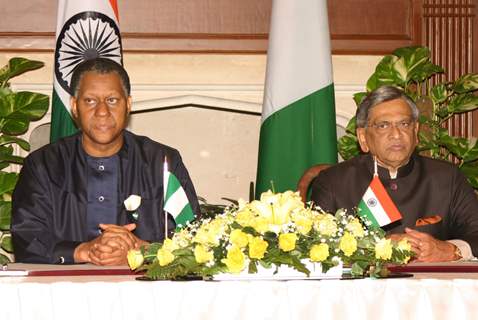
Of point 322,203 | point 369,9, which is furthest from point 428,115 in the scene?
point 322,203

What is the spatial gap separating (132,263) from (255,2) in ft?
13.1

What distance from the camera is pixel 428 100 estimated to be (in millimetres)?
6227

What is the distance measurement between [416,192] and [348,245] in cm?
142

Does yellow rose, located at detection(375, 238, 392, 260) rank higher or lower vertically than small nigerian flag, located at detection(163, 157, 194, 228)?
lower

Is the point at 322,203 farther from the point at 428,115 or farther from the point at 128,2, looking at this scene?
the point at 128,2

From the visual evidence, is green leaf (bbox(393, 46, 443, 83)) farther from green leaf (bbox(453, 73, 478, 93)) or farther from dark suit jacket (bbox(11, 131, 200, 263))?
dark suit jacket (bbox(11, 131, 200, 263))

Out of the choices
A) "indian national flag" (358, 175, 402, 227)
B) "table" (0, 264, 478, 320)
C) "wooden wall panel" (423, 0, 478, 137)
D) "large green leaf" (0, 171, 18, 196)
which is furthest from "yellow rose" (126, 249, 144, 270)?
"wooden wall panel" (423, 0, 478, 137)

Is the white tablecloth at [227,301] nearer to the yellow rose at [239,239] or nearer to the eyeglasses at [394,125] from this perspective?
the yellow rose at [239,239]

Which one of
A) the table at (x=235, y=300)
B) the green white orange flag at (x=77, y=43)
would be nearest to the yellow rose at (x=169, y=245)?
the table at (x=235, y=300)

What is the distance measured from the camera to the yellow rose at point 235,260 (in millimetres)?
2623

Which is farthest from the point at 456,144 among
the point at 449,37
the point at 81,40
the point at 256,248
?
the point at 256,248

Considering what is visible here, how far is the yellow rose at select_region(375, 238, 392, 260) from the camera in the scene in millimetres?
2734

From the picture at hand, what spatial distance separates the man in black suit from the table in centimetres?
116

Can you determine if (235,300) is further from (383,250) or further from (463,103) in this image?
(463,103)
